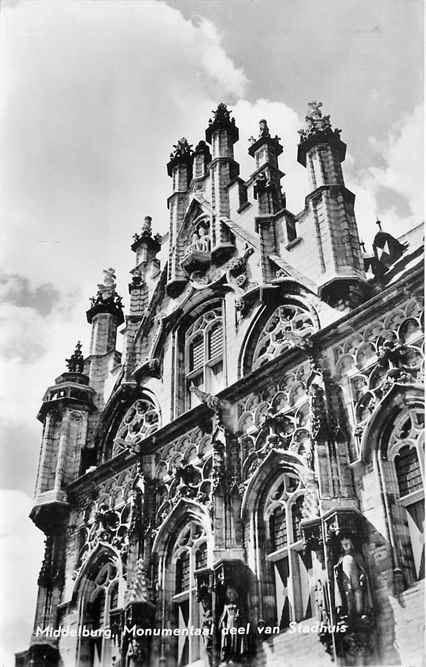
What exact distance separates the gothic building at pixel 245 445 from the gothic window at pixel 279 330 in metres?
0.05

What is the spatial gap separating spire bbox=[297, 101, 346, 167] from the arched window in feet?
11.3

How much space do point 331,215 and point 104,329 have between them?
26.8 ft

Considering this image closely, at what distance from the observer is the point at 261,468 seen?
54.2 ft

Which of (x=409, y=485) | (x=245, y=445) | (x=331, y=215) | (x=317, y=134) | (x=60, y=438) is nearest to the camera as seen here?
(x=409, y=485)

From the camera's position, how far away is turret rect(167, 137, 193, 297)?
22234 millimetres

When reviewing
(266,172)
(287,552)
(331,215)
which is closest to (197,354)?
(331,215)

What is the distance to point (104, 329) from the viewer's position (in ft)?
80.0

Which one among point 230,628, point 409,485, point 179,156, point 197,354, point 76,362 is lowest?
point 230,628

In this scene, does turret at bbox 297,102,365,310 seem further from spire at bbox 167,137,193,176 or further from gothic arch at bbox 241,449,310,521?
spire at bbox 167,137,193,176

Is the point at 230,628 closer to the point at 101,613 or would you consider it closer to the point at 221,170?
the point at 101,613

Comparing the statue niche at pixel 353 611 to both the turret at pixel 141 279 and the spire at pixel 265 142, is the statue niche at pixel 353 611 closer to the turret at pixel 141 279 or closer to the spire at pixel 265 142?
the turret at pixel 141 279

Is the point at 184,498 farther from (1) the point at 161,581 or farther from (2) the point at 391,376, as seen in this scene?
(2) the point at 391,376

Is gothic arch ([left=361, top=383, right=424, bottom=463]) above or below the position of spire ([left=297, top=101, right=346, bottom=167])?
below

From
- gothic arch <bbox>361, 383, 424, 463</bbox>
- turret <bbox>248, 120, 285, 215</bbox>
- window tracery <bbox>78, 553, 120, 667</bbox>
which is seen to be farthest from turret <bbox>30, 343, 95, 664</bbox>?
gothic arch <bbox>361, 383, 424, 463</bbox>
